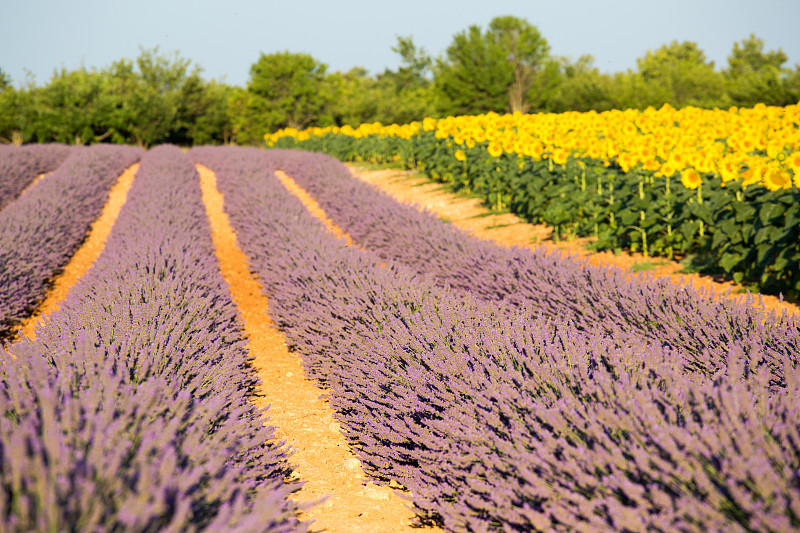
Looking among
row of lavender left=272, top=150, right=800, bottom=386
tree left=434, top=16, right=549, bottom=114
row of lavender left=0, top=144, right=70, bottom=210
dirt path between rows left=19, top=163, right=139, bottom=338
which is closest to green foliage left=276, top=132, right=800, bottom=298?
row of lavender left=272, top=150, right=800, bottom=386

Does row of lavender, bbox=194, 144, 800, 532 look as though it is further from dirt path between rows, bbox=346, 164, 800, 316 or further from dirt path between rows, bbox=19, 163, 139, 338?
dirt path between rows, bbox=19, 163, 139, 338

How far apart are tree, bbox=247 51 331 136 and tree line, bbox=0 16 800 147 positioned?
2.8 inches

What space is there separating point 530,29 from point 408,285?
177 feet

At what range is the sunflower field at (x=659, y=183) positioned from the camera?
18.2 feet

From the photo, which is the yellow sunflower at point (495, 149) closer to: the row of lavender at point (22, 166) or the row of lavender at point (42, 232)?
the row of lavender at point (42, 232)

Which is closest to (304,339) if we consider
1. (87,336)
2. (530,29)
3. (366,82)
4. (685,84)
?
(87,336)

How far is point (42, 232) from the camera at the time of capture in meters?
7.71

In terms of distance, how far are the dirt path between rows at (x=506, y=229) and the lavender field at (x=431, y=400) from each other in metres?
1.00

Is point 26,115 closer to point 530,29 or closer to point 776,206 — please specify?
point 776,206

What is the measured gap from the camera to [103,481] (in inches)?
62.2

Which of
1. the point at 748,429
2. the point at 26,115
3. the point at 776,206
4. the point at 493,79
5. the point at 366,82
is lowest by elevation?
the point at 748,429

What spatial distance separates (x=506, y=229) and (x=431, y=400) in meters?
7.11

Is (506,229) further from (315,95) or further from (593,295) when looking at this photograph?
(315,95)

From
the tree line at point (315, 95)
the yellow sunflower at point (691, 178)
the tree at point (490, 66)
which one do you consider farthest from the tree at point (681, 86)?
the yellow sunflower at point (691, 178)
